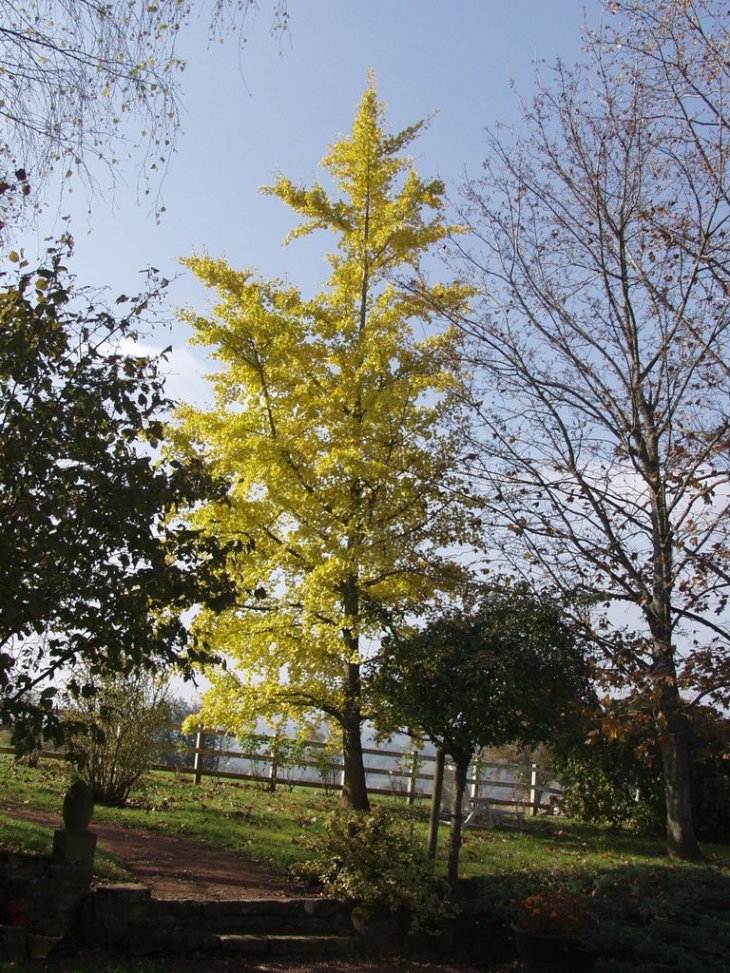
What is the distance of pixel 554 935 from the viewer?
7.12 m

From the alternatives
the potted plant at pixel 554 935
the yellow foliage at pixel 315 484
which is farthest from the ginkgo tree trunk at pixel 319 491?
the potted plant at pixel 554 935

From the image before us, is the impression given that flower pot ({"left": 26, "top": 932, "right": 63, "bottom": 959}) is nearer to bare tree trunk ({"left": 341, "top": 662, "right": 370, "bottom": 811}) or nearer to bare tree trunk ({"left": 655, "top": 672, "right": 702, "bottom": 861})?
bare tree trunk ({"left": 341, "top": 662, "right": 370, "bottom": 811})

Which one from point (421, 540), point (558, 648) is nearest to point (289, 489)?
point (421, 540)

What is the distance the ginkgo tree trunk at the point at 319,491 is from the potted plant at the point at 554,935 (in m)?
4.11

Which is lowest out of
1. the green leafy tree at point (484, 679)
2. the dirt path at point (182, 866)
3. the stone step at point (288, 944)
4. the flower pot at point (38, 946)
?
the stone step at point (288, 944)

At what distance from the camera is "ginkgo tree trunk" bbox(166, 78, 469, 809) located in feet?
39.0

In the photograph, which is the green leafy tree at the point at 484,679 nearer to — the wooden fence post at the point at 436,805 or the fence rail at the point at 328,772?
the wooden fence post at the point at 436,805

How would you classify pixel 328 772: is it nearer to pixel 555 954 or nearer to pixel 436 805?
pixel 436 805

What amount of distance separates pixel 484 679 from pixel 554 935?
2.85 metres

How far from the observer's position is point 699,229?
33.5 ft

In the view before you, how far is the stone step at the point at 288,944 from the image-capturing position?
739 cm

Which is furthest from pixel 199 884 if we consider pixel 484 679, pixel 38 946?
pixel 484 679

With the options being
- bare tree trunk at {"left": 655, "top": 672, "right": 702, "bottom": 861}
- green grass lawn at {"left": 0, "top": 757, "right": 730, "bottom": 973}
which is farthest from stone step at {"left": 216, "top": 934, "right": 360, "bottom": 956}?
bare tree trunk at {"left": 655, "top": 672, "right": 702, "bottom": 861}

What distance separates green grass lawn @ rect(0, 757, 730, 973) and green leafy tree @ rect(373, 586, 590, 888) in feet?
3.94
